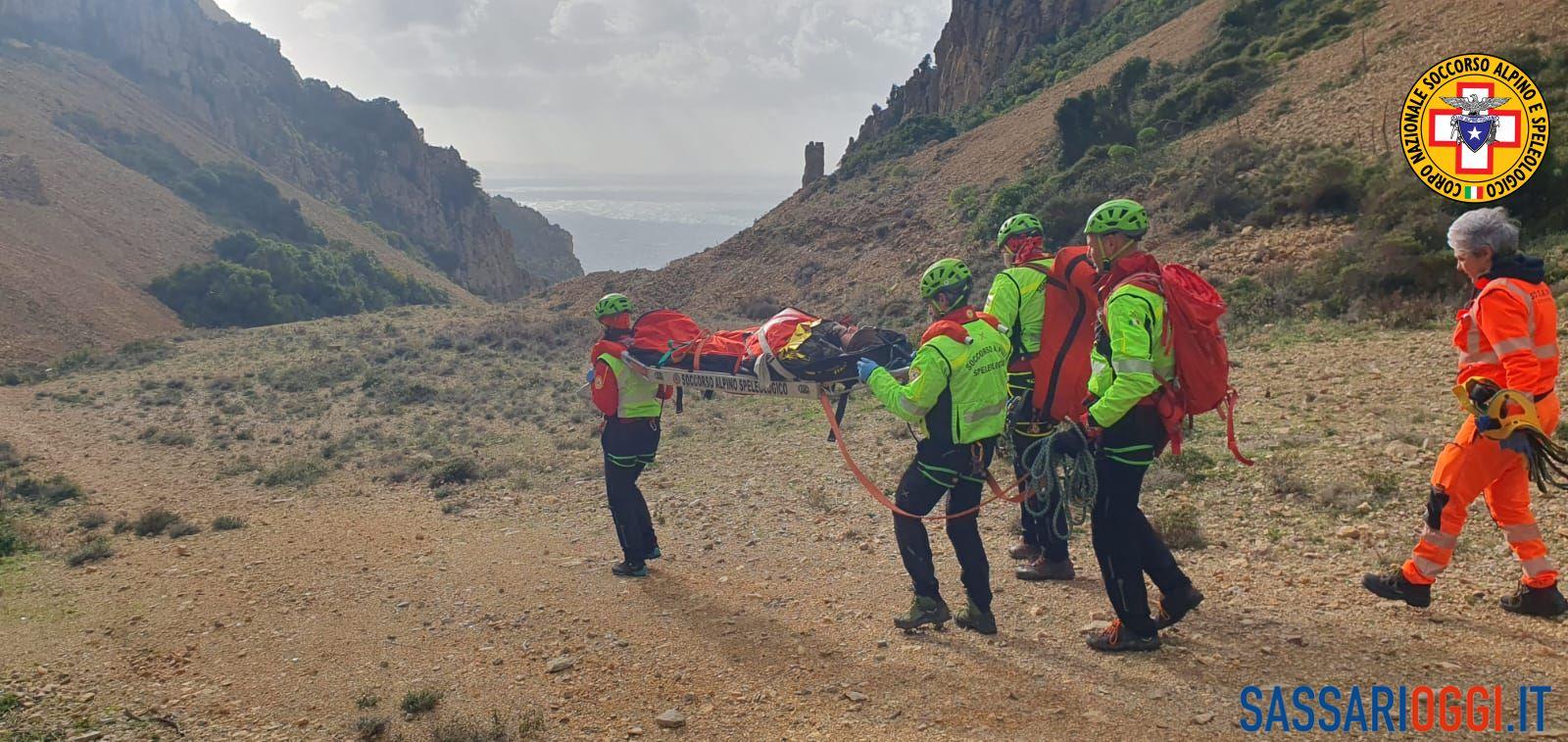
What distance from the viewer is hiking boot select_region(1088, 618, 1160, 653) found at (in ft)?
15.4

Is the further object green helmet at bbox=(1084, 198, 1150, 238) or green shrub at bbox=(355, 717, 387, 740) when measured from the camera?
green shrub at bbox=(355, 717, 387, 740)

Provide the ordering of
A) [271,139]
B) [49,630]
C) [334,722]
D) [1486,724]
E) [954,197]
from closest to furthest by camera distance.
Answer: [1486,724] < [334,722] < [49,630] < [954,197] < [271,139]

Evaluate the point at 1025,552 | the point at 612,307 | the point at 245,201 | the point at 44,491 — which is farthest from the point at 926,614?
the point at 245,201

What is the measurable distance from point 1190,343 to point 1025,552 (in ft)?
9.01

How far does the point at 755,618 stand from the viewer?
6105 mm

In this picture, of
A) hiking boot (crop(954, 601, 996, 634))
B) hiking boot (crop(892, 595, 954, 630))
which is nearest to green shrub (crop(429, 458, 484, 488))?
hiking boot (crop(892, 595, 954, 630))

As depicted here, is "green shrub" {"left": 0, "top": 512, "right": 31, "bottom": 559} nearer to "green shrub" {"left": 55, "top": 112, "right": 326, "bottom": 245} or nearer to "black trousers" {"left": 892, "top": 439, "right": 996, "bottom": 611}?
"black trousers" {"left": 892, "top": 439, "right": 996, "bottom": 611}

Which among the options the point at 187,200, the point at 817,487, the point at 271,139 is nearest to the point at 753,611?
the point at 817,487

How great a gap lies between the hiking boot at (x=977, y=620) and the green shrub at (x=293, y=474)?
1060cm

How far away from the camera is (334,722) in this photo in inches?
197

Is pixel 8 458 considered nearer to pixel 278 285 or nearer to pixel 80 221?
pixel 80 221

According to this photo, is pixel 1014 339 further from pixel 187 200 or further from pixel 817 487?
pixel 187 200

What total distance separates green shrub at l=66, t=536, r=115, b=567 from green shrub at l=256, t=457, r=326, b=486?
131 inches

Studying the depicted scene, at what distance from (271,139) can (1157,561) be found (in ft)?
321
